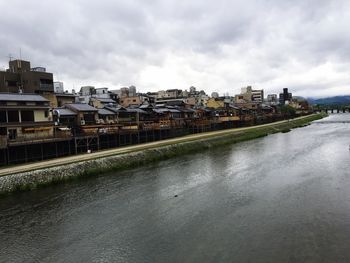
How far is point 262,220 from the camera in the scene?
17047mm

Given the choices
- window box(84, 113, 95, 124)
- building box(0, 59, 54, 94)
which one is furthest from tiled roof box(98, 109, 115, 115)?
building box(0, 59, 54, 94)

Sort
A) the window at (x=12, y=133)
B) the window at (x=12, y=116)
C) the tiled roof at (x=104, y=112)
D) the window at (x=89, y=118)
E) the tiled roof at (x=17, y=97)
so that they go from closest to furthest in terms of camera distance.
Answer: the window at (x=12, y=133) → the window at (x=12, y=116) → the tiled roof at (x=17, y=97) → the window at (x=89, y=118) → the tiled roof at (x=104, y=112)

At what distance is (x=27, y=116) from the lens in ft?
117

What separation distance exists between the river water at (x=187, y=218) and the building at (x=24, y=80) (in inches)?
1277

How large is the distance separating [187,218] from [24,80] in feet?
153

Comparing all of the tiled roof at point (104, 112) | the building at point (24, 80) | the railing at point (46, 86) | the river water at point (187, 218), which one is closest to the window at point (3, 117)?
the river water at point (187, 218)

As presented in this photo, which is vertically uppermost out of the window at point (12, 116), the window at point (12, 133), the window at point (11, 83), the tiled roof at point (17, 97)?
the window at point (11, 83)

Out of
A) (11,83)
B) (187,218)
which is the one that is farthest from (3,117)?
(187,218)

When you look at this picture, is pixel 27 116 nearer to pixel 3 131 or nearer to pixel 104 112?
pixel 3 131

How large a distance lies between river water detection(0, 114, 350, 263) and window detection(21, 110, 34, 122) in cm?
1252

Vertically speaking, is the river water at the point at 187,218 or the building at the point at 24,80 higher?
the building at the point at 24,80

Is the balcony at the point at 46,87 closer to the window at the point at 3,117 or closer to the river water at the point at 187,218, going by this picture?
the window at the point at 3,117

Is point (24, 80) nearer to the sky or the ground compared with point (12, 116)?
nearer to the sky

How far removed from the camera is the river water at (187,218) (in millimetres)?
13922
